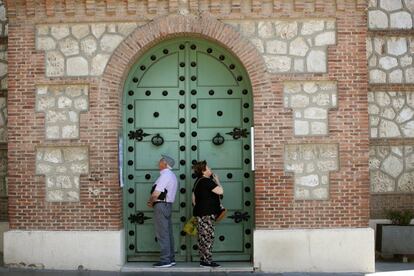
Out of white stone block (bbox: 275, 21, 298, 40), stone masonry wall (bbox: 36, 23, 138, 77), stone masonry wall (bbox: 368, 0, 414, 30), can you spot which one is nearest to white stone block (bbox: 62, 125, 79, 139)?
stone masonry wall (bbox: 36, 23, 138, 77)

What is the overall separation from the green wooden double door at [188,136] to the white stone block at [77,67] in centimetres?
80

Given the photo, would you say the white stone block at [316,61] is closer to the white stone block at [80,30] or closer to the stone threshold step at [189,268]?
the stone threshold step at [189,268]

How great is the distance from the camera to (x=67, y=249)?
10.5m

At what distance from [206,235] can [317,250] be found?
6.10 feet

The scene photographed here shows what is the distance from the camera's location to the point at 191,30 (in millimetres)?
10625

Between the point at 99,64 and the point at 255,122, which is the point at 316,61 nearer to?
the point at 255,122

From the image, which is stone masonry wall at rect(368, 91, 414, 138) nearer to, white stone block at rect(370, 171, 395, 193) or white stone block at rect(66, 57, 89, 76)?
white stone block at rect(370, 171, 395, 193)

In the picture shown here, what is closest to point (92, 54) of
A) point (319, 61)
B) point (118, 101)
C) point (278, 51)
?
point (118, 101)

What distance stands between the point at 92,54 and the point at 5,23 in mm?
2602

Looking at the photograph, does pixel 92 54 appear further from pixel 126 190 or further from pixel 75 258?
pixel 75 258

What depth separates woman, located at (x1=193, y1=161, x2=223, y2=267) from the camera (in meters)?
10.3

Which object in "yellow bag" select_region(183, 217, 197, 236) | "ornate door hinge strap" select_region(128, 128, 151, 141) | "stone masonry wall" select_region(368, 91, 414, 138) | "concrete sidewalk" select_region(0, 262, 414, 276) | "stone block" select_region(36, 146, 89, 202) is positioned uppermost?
"stone masonry wall" select_region(368, 91, 414, 138)

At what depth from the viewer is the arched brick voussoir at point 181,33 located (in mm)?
10562

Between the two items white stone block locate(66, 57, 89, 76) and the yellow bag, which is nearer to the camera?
the yellow bag
